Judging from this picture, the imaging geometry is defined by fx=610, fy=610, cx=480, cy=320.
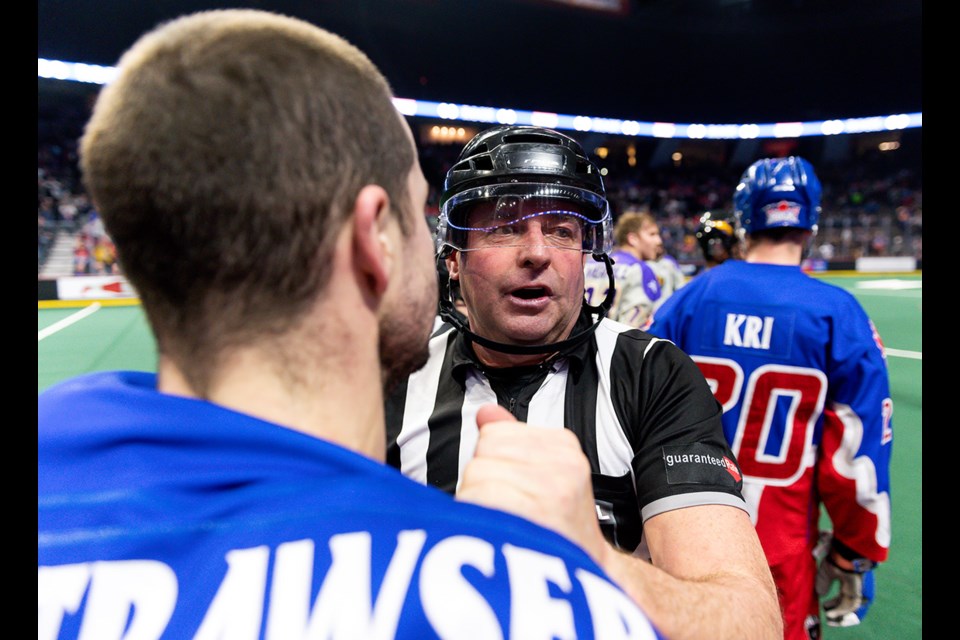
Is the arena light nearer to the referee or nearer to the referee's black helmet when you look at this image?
the referee's black helmet

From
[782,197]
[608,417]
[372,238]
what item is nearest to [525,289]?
[608,417]

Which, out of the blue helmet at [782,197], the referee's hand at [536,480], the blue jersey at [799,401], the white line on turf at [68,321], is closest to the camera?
the referee's hand at [536,480]

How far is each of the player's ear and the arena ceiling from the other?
24.4 m

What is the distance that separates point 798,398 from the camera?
8.92 ft

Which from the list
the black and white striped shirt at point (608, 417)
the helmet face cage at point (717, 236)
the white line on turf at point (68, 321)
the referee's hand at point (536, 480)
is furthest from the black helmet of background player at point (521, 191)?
the white line on turf at point (68, 321)

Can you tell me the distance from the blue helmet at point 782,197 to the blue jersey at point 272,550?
2.66 metres

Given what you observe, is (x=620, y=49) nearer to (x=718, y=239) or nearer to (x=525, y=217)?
(x=718, y=239)

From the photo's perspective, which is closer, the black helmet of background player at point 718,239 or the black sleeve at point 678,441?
the black sleeve at point 678,441

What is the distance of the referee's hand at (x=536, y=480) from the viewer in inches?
30.4

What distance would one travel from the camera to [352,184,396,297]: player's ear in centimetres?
86

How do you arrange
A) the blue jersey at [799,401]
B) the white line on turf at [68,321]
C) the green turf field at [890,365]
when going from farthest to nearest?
the white line on turf at [68,321]
the green turf field at [890,365]
the blue jersey at [799,401]

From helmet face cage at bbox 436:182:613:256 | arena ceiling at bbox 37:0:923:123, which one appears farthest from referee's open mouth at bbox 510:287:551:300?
arena ceiling at bbox 37:0:923:123

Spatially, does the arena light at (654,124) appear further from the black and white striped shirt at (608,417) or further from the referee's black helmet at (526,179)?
the black and white striped shirt at (608,417)
